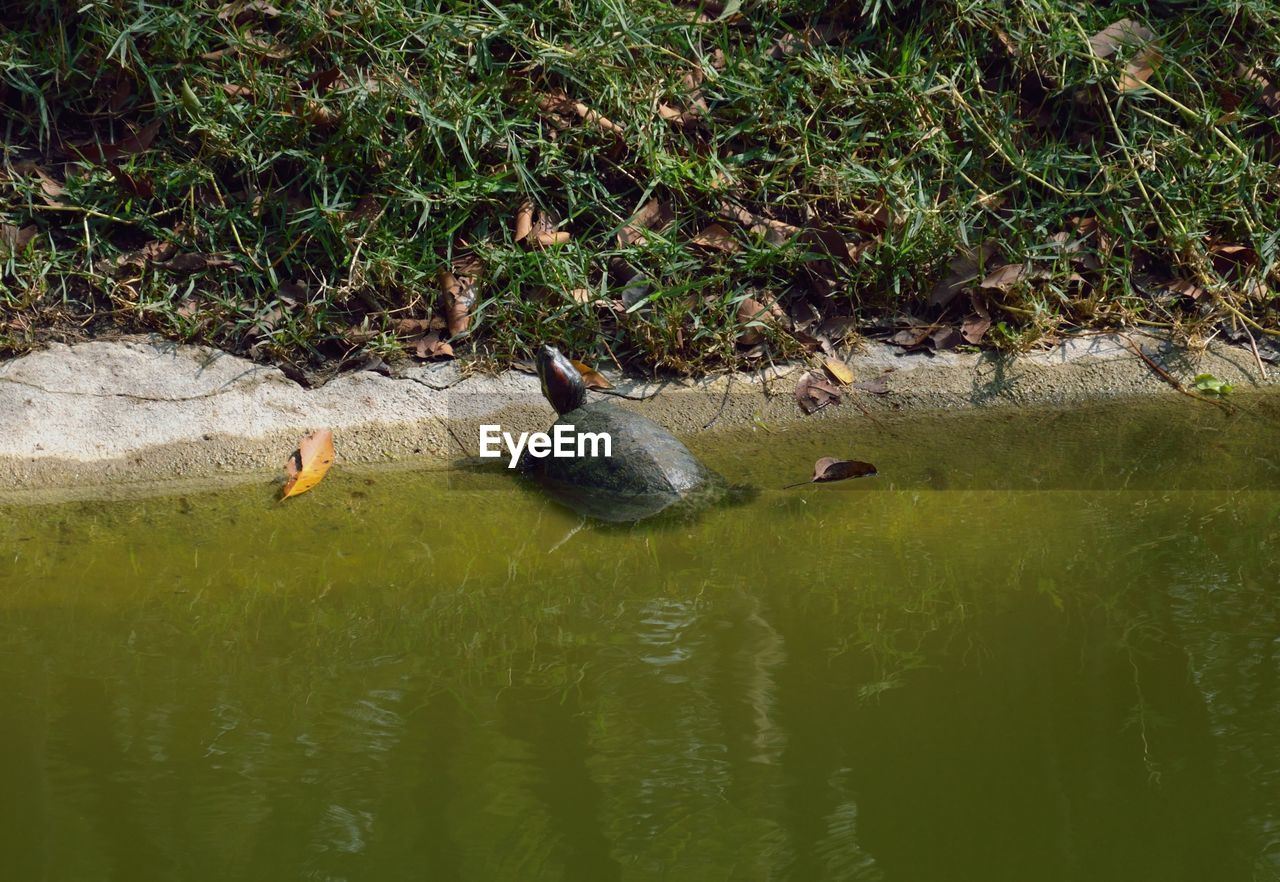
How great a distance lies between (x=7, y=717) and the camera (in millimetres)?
2377

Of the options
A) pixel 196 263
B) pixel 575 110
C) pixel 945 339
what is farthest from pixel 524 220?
pixel 945 339

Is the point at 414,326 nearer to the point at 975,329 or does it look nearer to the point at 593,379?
the point at 593,379

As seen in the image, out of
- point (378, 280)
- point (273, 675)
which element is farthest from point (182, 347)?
point (273, 675)

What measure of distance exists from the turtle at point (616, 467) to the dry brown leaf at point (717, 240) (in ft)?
2.47

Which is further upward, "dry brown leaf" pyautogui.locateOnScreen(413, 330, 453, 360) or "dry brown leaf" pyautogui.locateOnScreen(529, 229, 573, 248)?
"dry brown leaf" pyautogui.locateOnScreen(529, 229, 573, 248)

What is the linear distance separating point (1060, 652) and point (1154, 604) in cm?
33

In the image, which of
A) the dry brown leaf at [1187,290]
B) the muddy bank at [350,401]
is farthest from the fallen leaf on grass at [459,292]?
the dry brown leaf at [1187,290]

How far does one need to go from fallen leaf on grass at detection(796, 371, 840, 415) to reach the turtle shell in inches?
19.9

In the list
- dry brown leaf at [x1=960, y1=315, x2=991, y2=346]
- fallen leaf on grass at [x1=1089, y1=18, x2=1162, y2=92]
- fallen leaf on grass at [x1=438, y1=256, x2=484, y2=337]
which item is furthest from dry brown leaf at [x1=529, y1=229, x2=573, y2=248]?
fallen leaf on grass at [x1=1089, y1=18, x2=1162, y2=92]

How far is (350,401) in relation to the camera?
3.88 metres

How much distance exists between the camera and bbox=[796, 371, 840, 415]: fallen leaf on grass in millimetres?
3938

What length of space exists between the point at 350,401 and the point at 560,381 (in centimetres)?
68

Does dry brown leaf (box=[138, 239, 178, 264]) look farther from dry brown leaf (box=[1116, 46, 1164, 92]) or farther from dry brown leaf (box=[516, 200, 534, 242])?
dry brown leaf (box=[1116, 46, 1164, 92])

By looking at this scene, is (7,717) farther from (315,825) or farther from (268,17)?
(268,17)
